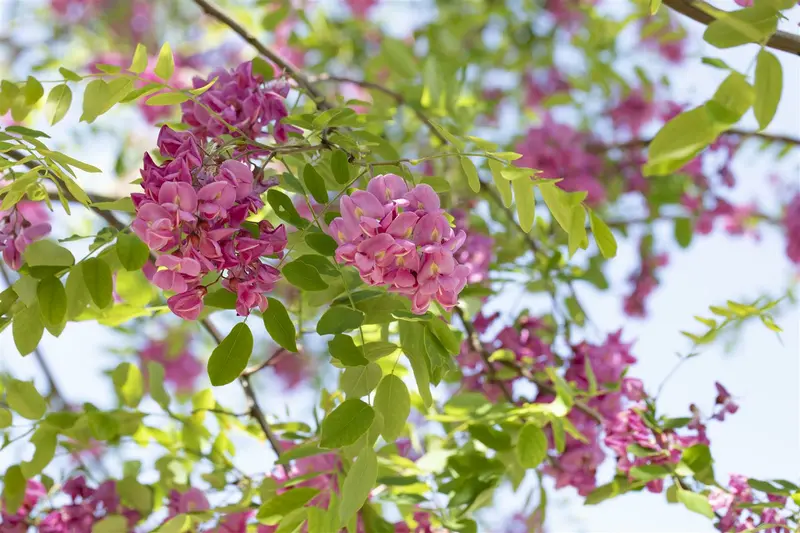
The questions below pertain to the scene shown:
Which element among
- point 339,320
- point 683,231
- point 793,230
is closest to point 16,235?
point 339,320

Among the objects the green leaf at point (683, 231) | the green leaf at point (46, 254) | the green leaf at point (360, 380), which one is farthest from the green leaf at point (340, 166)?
the green leaf at point (683, 231)

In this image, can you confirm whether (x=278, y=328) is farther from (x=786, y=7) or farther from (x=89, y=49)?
(x=89, y=49)

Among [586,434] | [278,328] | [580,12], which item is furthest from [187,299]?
[580,12]

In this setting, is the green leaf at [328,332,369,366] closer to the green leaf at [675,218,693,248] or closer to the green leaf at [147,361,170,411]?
the green leaf at [147,361,170,411]

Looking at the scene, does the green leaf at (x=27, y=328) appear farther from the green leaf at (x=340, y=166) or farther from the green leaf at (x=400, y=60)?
the green leaf at (x=400, y=60)

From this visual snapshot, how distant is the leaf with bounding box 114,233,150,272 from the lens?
808 millimetres

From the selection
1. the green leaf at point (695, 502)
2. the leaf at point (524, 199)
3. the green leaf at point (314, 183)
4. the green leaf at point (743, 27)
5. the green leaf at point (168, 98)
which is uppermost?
the green leaf at point (168, 98)

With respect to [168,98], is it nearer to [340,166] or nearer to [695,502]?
[340,166]

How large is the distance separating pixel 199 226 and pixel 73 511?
2.53ft

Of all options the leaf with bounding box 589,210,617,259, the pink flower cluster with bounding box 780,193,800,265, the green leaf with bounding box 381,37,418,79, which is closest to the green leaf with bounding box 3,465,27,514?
the leaf with bounding box 589,210,617,259

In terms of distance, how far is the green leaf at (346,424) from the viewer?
77 centimetres

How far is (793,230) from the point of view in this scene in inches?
101

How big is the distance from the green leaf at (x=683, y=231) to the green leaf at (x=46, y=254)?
1.95 meters

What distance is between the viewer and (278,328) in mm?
800
